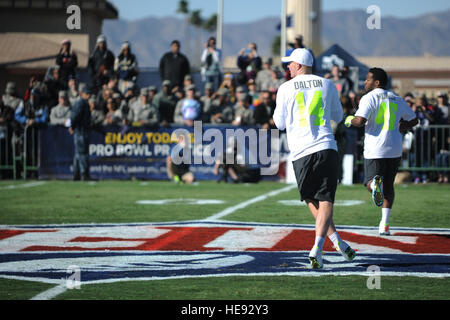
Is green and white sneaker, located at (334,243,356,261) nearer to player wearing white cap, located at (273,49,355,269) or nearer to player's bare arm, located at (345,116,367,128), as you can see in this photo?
player wearing white cap, located at (273,49,355,269)

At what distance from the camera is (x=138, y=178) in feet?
71.5

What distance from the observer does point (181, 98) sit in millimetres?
22234

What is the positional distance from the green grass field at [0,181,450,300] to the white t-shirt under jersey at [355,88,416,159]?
1.40 meters

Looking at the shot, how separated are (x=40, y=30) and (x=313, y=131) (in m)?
30.7

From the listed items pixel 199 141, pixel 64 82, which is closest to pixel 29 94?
pixel 64 82

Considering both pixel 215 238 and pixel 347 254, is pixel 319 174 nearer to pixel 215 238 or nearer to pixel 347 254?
pixel 347 254

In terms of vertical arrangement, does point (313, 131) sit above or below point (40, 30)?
below

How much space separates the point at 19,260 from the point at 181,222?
12.6ft

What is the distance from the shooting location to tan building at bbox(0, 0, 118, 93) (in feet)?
112

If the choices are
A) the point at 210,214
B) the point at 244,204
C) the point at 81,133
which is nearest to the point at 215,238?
the point at 210,214

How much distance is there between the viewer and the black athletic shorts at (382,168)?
1142 cm

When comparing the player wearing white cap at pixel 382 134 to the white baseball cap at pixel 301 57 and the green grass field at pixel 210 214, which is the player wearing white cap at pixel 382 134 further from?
the white baseball cap at pixel 301 57

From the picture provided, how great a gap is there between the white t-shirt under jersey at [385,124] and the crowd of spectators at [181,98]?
7.33 m
